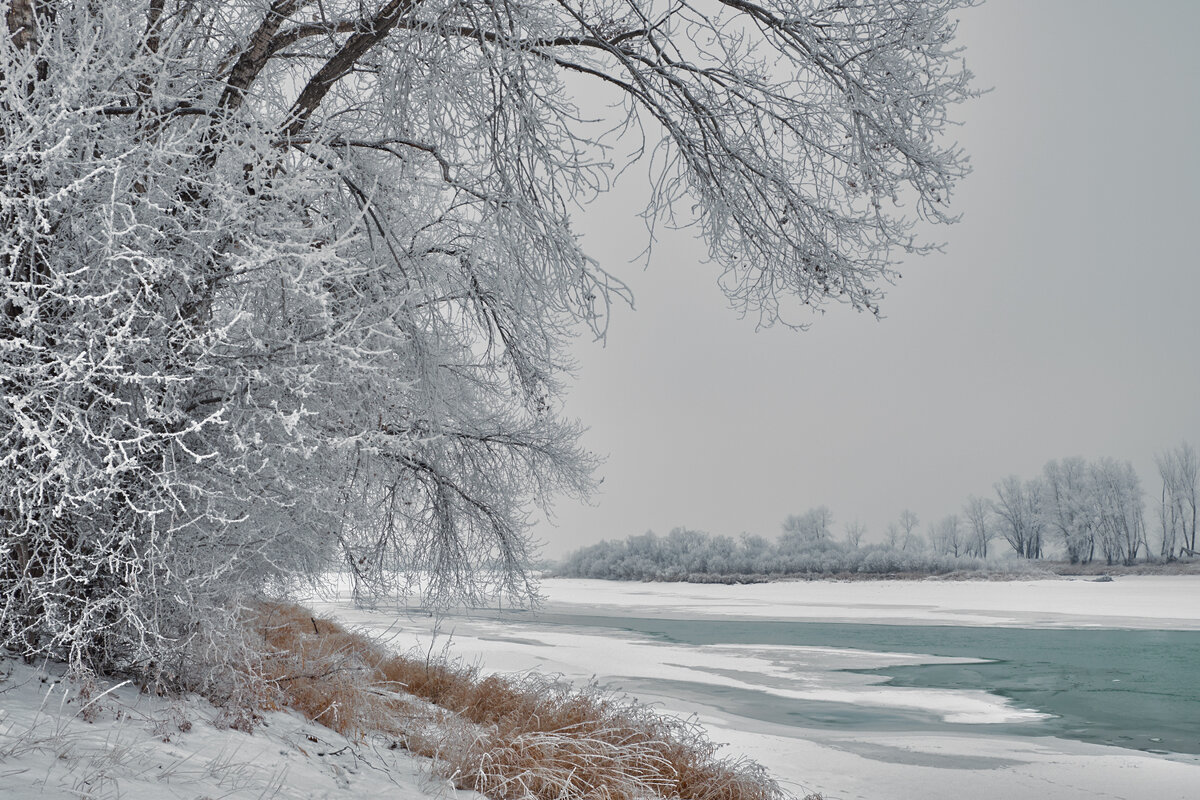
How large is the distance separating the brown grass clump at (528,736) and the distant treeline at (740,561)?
1824 inches

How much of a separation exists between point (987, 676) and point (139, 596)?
14315 millimetres

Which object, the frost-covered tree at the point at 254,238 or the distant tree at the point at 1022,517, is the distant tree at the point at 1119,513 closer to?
the distant tree at the point at 1022,517

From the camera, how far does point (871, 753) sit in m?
8.41

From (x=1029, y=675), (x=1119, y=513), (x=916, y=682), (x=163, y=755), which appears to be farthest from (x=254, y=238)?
(x=1119, y=513)

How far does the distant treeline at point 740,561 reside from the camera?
49.9 meters

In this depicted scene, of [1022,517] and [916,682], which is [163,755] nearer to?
[916,682]

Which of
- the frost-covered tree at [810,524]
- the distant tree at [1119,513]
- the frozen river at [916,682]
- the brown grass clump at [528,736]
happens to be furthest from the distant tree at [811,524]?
the brown grass clump at [528,736]

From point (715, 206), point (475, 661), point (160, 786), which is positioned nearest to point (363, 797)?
point (160, 786)

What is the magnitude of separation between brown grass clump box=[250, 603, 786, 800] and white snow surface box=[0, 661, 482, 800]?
12.5 inches

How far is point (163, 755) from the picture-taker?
326 cm

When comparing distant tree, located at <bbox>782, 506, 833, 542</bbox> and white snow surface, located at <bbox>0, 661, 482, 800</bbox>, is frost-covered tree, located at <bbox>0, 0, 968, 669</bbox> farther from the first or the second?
distant tree, located at <bbox>782, 506, 833, 542</bbox>

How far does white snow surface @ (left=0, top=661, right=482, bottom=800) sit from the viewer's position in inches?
107

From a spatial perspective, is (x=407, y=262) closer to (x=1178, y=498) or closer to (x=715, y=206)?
(x=715, y=206)

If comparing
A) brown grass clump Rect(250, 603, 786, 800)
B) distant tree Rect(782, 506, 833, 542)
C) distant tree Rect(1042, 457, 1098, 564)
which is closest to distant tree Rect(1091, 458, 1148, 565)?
distant tree Rect(1042, 457, 1098, 564)
